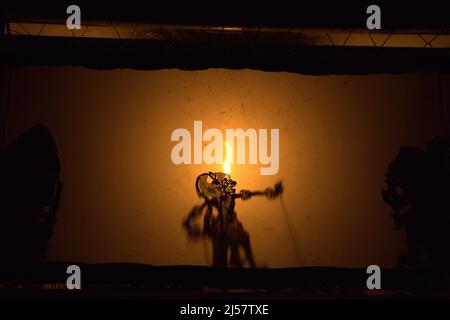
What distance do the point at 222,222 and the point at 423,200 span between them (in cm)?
172

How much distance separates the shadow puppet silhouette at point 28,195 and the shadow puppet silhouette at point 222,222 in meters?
1.14

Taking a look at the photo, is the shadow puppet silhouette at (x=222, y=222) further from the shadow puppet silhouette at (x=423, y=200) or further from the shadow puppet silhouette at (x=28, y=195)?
the shadow puppet silhouette at (x=28, y=195)

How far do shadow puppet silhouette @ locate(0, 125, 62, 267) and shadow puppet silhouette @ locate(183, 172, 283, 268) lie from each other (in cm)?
114

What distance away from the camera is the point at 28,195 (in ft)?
8.80

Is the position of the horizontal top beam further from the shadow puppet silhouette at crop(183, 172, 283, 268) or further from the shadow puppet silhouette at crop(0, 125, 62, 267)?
the shadow puppet silhouette at crop(183, 172, 283, 268)

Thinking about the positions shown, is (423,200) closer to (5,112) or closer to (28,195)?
(28,195)

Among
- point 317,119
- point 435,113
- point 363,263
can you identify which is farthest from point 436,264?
point 317,119

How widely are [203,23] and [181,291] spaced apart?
7.27ft

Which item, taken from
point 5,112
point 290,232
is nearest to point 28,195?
point 5,112

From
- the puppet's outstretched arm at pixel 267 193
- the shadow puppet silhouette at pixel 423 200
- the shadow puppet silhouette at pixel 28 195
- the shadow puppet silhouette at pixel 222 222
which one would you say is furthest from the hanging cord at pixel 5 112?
the shadow puppet silhouette at pixel 423 200

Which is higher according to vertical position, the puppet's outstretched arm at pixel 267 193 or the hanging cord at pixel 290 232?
the puppet's outstretched arm at pixel 267 193

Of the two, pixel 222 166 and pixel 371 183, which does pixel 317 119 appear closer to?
pixel 371 183

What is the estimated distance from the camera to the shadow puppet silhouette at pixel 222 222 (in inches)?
107

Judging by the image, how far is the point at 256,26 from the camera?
109 inches
